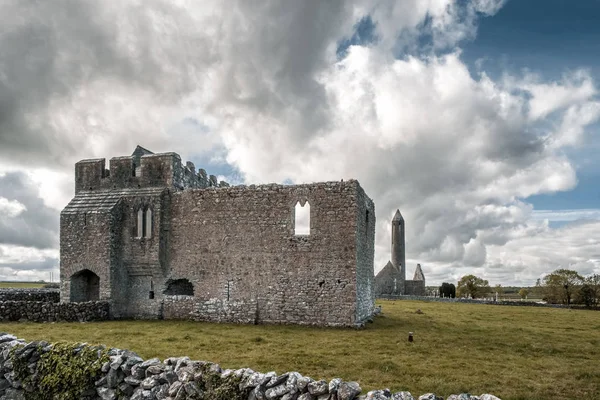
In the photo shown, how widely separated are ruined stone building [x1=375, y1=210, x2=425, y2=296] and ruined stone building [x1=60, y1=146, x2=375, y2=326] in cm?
3599

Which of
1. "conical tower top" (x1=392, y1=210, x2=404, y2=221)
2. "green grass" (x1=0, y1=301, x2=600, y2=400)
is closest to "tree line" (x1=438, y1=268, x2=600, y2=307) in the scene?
"conical tower top" (x1=392, y1=210, x2=404, y2=221)

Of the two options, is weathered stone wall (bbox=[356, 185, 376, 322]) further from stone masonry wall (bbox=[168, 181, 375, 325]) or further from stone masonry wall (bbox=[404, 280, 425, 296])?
stone masonry wall (bbox=[404, 280, 425, 296])

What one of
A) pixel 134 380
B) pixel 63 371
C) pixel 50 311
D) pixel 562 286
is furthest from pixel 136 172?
pixel 562 286

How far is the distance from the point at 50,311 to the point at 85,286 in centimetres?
272

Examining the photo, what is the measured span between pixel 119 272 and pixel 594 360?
815 inches

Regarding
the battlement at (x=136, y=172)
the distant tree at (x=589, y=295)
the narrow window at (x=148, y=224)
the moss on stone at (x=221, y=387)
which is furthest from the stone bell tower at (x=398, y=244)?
the moss on stone at (x=221, y=387)

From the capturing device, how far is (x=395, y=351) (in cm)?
1409

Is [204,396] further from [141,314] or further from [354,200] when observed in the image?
[141,314]

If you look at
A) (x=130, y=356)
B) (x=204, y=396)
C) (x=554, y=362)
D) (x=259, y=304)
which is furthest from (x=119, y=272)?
(x=554, y=362)

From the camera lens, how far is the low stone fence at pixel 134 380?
6371 mm

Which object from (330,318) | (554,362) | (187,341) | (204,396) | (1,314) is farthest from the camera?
(1,314)

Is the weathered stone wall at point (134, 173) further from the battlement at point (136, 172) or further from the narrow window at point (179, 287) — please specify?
the narrow window at point (179, 287)

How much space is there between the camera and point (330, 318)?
19.4 m

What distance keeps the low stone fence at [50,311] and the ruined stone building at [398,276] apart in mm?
40942
